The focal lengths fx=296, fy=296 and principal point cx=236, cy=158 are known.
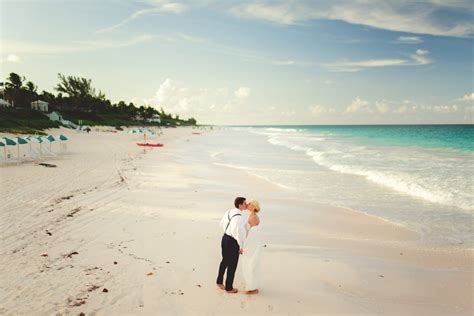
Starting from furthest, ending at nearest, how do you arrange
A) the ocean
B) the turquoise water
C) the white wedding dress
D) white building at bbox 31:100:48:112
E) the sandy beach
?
1. white building at bbox 31:100:48:112
2. the turquoise water
3. the ocean
4. the white wedding dress
5. the sandy beach

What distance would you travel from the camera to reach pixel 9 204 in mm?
9406

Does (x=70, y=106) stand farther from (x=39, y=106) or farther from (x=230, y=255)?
(x=230, y=255)

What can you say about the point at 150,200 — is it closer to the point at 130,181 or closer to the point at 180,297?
the point at 130,181

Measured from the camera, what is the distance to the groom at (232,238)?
4781mm

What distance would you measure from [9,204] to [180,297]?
7.78 metres

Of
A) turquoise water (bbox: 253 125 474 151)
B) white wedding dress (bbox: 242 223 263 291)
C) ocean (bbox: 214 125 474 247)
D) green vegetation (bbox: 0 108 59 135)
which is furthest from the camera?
turquoise water (bbox: 253 125 474 151)

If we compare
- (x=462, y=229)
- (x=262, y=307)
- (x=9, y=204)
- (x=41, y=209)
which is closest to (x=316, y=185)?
(x=462, y=229)

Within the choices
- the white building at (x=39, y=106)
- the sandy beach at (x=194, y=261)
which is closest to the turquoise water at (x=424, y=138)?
the sandy beach at (x=194, y=261)

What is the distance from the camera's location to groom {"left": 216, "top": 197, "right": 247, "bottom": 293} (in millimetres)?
4781

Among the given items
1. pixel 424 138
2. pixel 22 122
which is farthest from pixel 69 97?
pixel 424 138

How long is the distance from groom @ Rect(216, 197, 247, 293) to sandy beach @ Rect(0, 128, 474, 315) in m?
0.26

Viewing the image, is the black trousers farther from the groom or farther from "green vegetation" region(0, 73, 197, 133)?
"green vegetation" region(0, 73, 197, 133)

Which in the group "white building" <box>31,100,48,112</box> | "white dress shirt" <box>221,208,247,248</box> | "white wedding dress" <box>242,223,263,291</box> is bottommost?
"white wedding dress" <box>242,223,263,291</box>

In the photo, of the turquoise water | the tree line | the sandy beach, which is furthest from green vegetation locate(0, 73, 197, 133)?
the turquoise water
